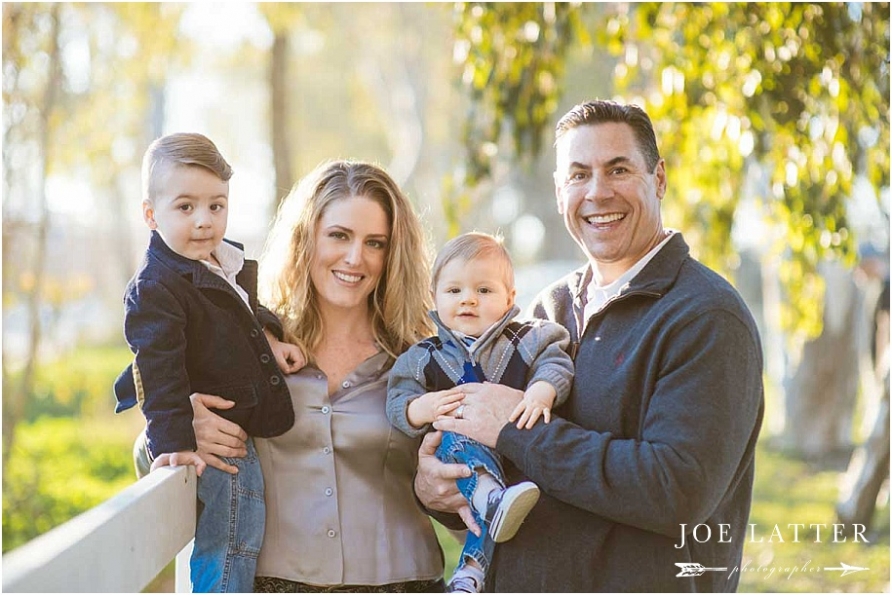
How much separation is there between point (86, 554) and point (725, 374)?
4.29 ft

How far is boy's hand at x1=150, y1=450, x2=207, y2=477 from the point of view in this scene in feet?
7.81

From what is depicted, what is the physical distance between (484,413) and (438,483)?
230mm

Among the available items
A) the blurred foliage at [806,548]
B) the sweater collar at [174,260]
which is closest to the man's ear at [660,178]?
the sweater collar at [174,260]

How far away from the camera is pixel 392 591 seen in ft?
8.68

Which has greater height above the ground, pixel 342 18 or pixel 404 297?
pixel 342 18

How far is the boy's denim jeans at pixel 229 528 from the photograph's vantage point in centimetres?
254

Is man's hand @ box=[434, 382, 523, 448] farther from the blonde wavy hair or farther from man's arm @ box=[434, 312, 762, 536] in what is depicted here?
the blonde wavy hair

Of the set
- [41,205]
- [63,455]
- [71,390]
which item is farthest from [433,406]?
[71,390]

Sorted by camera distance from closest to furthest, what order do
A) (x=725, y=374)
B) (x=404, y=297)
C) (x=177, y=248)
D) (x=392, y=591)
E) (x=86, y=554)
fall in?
(x=86, y=554), (x=725, y=374), (x=177, y=248), (x=392, y=591), (x=404, y=297)

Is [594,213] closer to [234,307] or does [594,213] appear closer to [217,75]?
[234,307]

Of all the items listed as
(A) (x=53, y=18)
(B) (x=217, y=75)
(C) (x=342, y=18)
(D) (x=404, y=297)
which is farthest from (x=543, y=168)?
(D) (x=404, y=297)

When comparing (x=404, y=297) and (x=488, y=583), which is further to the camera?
(x=404, y=297)

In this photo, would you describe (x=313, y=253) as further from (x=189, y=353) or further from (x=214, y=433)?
(x=214, y=433)

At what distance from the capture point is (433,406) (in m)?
2.51
